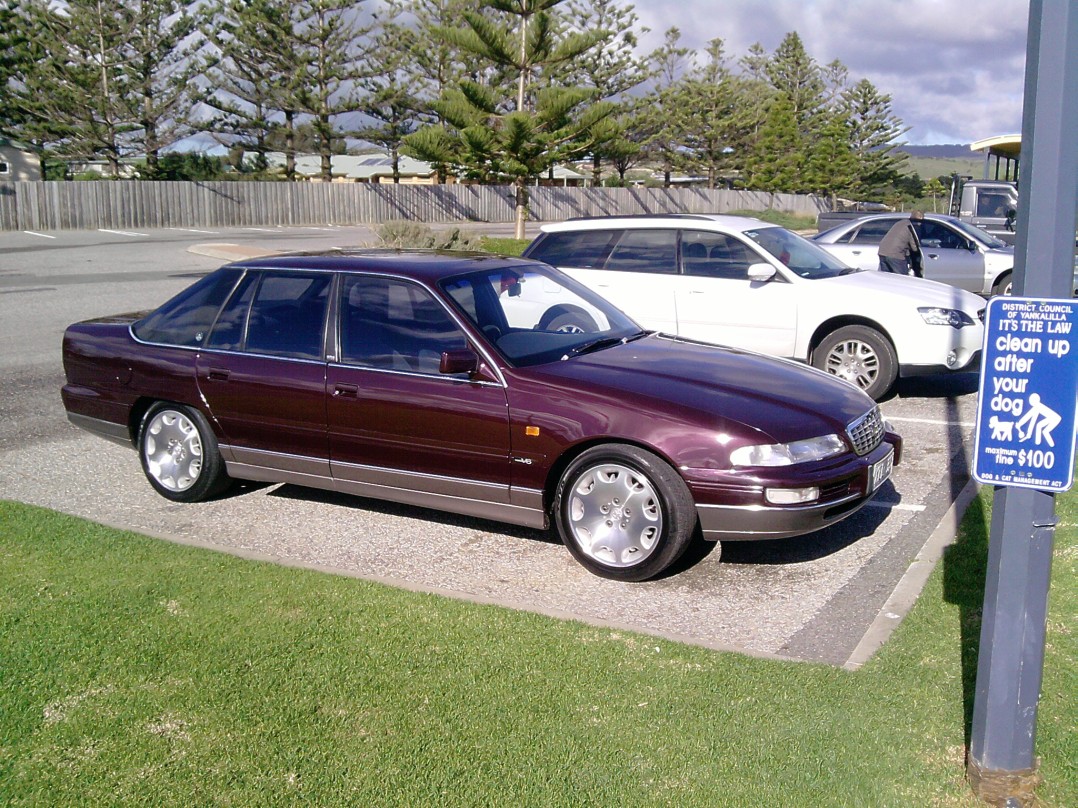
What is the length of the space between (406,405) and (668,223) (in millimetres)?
4920

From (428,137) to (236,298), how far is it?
87.9ft

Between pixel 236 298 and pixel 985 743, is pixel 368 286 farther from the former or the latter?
pixel 985 743

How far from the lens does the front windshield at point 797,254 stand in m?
10.1

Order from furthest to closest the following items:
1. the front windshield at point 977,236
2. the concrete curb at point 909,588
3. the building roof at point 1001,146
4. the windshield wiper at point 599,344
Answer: the building roof at point 1001,146, the front windshield at point 977,236, the windshield wiper at point 599,344, the concrete curb at point 909,588

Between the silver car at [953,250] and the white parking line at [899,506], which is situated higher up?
the silver car at [953,250]

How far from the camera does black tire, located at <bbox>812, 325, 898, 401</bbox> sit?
9695mm

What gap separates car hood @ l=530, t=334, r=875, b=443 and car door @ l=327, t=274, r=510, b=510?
1.61 ft

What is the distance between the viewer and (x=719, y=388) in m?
5.79

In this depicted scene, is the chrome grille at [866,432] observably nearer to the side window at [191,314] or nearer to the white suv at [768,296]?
the white suv at [768,296]

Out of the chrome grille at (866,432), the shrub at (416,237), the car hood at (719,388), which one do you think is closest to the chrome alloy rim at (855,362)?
the car hood at (719,388)

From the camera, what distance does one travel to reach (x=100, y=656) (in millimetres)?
4488

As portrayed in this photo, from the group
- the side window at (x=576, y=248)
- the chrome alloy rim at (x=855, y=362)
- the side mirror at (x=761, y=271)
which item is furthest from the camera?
the side window at (x=576, y=248)

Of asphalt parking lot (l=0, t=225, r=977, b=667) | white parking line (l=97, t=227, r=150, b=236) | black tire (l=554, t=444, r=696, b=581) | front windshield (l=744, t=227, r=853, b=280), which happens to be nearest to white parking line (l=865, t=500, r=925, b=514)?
asphalt parking lot (l=0, t=225, r=977, b=667)

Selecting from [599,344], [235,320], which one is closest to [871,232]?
[599,344]
